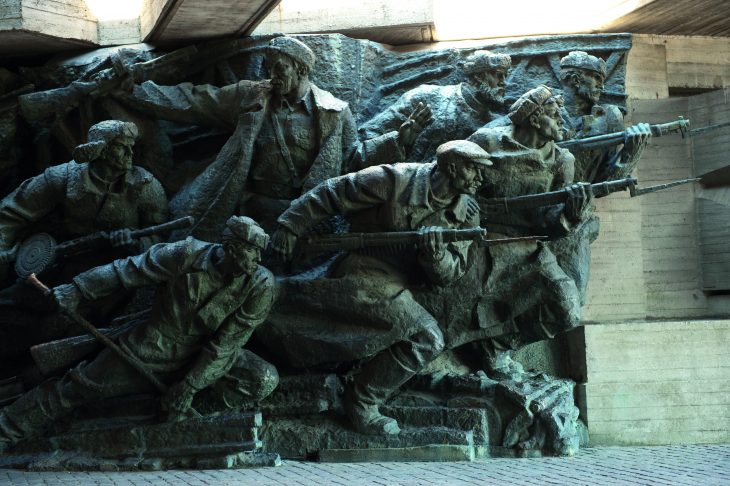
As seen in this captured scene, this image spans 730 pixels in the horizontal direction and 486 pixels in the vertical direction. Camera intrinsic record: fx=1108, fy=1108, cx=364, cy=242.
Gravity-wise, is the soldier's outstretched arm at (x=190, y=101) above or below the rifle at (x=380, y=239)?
above

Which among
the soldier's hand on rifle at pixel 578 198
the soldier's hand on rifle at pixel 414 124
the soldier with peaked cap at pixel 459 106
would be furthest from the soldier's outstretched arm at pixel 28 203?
the soldier's hand on rifle at pixel 578 198

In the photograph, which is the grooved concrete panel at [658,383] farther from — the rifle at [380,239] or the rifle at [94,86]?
the rifle at [94,86]

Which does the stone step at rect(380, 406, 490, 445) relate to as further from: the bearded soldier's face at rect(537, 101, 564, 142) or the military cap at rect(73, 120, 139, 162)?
the military cap at rect(73, 120, 139, 162)

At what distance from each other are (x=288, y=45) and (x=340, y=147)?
33.0 inches

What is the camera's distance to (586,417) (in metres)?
8.20

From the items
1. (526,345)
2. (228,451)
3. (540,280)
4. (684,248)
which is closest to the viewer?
(228,451)

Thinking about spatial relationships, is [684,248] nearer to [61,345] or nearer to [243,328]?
[243,328]

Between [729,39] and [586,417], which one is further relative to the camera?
[729,39]

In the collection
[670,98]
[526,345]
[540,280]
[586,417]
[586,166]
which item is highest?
[670,98]

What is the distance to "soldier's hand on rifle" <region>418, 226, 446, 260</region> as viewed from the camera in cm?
734

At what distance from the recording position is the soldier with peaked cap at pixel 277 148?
8.17 meters

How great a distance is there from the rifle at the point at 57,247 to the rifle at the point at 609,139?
286cm

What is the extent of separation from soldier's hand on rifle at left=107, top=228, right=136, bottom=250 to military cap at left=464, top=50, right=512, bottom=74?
9.18 ft

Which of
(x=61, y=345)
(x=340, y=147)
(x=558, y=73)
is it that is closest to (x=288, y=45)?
(x=340, y=147)
